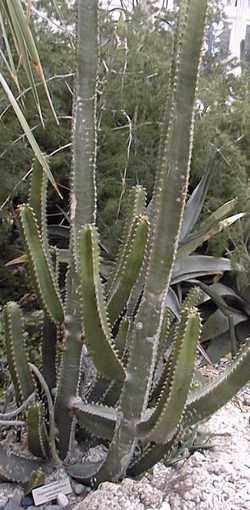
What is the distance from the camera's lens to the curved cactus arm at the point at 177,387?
1714mm

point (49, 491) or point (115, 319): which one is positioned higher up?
point (115, 319)

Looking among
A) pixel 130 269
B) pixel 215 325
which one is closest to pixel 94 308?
pixel 130 269

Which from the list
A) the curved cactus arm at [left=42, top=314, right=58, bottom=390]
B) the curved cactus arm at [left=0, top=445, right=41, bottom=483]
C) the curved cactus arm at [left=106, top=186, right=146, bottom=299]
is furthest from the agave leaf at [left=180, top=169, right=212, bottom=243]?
the curved cactus arm at [left=0, top=445, right=41, bottom=483]

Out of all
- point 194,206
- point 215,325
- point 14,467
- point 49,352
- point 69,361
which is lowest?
point 215,325

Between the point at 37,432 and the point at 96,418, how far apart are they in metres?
0.20

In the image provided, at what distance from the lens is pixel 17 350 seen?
2.12 meters

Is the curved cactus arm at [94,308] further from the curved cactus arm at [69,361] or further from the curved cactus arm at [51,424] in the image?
the curved cactus arm at [51,424]

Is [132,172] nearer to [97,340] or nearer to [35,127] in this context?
[35,127]

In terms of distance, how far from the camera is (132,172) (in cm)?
350

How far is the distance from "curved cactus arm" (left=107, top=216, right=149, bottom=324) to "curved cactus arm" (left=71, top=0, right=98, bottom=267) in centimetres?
16

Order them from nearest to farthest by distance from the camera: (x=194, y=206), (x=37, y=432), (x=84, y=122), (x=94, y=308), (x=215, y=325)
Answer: (x=94, y=308), (x=84, y=122), (x=37, y=432), (x=215, y=325), (x=194, y=206)

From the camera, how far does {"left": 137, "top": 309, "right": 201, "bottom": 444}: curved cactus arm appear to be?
5.62 ft

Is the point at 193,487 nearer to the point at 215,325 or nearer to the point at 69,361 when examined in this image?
the point at 69,361

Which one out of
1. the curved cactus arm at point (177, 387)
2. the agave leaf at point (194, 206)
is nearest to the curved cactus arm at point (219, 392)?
the curved cactus arm at point (177, 387)
